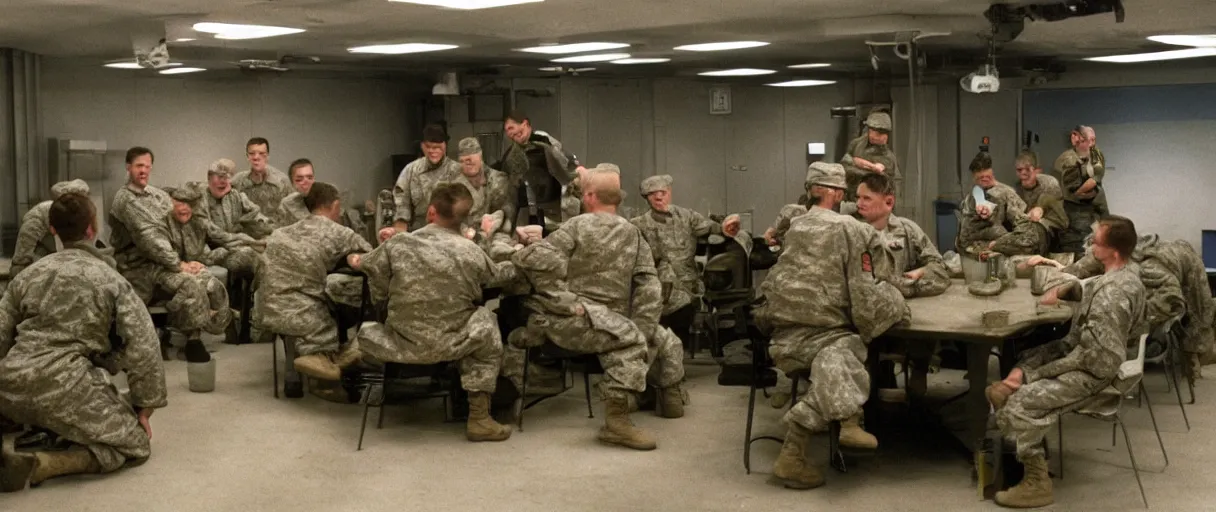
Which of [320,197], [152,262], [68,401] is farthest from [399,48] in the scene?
[68,401]

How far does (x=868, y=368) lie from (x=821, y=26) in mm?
4478

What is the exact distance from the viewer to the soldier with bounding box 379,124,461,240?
29.4 ft

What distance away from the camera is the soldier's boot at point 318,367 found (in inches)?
289

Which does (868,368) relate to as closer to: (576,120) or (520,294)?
(520,294)

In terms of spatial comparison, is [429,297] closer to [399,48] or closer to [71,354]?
[71,354]

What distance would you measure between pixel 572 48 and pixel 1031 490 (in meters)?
7.33

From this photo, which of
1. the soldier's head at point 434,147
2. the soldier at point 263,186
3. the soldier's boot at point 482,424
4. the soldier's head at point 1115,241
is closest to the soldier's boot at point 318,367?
the soldier's boot at point 482,424

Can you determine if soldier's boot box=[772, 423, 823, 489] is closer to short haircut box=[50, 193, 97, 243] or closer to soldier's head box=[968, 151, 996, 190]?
short haircut box=[50, 193, 97, 243]

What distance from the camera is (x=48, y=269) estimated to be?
5.95m

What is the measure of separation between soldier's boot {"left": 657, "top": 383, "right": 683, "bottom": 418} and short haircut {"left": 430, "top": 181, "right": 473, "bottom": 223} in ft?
5.11

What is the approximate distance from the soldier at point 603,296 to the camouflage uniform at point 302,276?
4.04ft

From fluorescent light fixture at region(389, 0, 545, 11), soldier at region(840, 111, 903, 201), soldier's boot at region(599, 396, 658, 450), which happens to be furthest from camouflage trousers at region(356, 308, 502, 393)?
Result: soldier at region(840, 111, 903, 201)

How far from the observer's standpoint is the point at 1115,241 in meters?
5.50

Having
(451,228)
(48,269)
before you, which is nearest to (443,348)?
(451,228)
